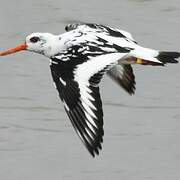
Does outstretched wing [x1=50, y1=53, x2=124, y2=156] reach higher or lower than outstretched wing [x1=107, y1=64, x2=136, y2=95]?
higher

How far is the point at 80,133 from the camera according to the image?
1172 cm

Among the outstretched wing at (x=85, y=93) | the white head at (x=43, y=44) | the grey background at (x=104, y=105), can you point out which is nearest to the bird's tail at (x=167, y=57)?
the outstretched wing at (x=85, y=93)

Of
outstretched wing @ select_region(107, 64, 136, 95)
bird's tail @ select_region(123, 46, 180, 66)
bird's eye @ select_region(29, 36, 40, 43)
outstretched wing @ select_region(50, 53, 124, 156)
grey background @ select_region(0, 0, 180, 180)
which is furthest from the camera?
outstretched wing @ select_region(107, 64, 136, 95)

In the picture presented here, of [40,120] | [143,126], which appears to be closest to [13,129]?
[40,120]

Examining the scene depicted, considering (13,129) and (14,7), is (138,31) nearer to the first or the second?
(14,7)

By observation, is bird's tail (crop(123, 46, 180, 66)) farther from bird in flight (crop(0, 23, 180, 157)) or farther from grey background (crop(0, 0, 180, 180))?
grey background (crop(0, 0, 180, 180))

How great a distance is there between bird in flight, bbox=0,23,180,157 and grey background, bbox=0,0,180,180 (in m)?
0.89

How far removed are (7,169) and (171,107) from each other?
2337 mm

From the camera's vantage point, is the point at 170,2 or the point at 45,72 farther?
the point at 170,2

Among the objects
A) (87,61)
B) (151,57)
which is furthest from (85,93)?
(151,57)

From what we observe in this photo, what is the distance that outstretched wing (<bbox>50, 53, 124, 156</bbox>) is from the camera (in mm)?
11734

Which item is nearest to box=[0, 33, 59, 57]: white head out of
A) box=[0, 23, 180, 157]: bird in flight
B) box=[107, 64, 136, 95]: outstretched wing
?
box=[0, 23, 180, 157]: bird in flight

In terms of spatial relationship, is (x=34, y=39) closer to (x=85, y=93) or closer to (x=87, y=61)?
(x=87, y=61)

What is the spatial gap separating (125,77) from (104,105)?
0.94 metres
